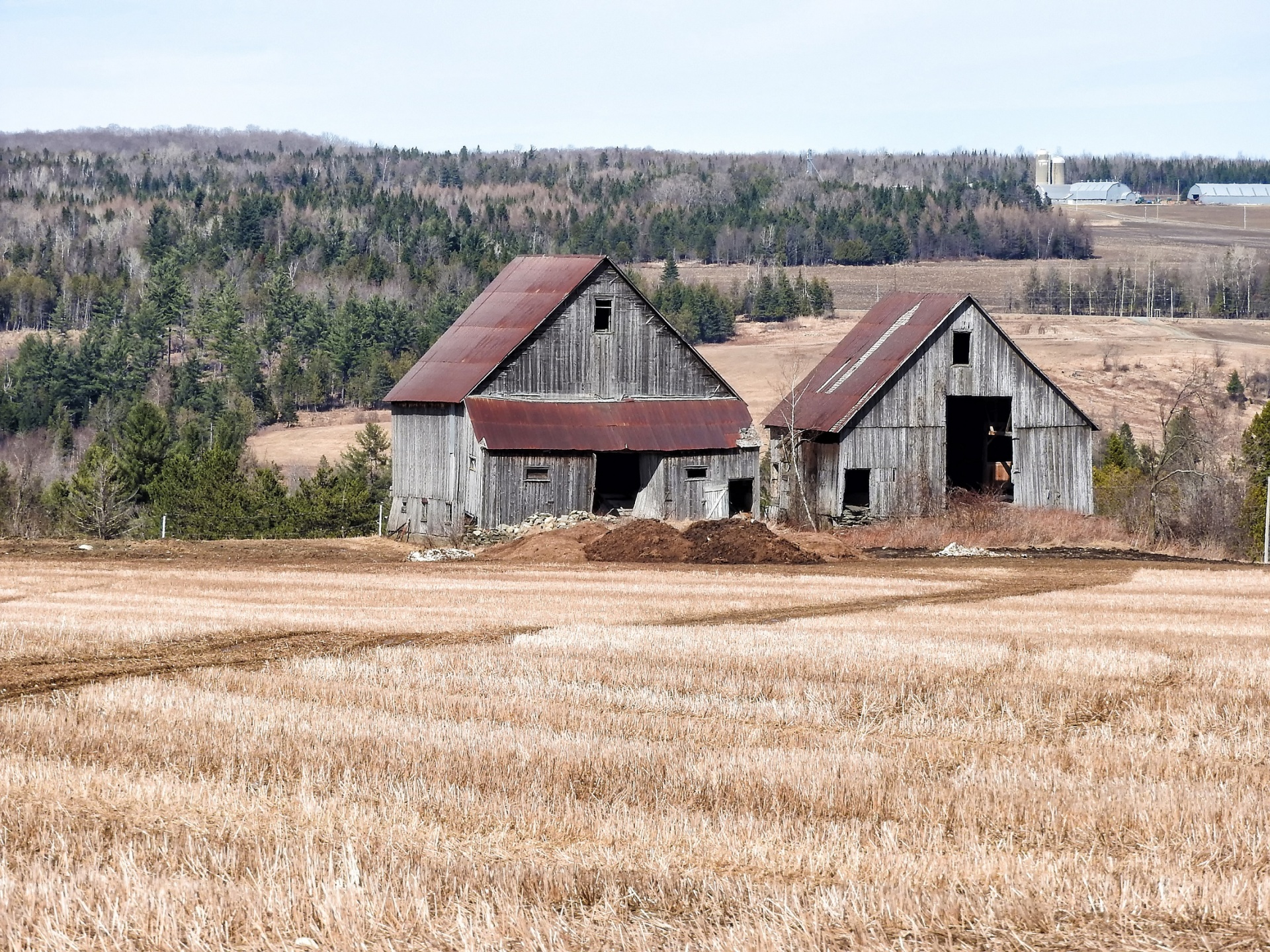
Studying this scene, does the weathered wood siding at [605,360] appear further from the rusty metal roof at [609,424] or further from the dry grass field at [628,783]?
the dry grass field at [628,783]

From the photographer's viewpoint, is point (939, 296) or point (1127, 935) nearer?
point (1127, 935)

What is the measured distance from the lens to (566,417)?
153 feet

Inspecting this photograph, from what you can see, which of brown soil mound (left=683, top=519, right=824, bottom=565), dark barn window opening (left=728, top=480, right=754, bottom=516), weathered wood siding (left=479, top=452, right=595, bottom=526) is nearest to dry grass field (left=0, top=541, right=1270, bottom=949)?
brown soil mound (left=683, top=519, right=824, bottom=565)

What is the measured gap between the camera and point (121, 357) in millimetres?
135250

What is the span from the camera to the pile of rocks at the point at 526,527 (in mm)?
43969

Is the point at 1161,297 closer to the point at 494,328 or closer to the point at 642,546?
the point at 494,328

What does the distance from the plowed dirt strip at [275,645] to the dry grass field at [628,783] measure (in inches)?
4.0

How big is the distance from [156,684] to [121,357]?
126 meters

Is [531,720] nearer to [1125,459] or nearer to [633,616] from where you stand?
[633,616]

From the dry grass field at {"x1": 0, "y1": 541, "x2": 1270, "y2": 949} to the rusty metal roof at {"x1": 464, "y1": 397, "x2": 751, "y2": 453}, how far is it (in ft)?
71.4

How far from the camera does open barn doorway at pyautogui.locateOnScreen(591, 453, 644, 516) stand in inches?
1927

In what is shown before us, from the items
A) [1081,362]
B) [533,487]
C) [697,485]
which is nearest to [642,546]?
[533,487]

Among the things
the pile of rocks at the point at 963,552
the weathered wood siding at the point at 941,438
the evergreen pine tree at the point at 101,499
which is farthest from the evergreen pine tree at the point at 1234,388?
the pile of rocks at the point at 963,552

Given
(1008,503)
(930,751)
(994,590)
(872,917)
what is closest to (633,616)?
(994,590)
